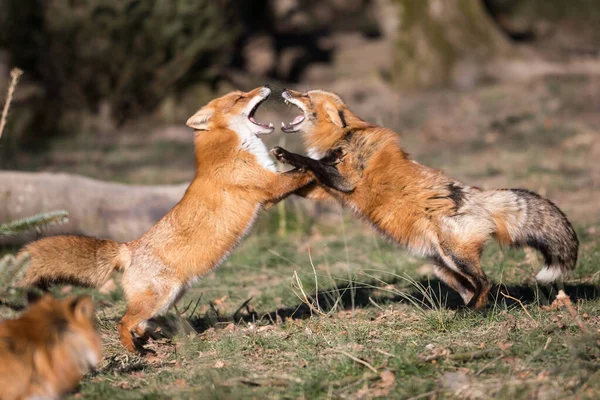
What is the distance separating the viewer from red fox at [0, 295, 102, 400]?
4.03 metres

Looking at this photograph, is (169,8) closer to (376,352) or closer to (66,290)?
(66,290)

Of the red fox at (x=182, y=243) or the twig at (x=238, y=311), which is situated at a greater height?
the red fox at (x=182, y=243)

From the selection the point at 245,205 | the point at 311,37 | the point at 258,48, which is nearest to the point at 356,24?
the point at 311,37

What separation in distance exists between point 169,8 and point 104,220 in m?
8.83

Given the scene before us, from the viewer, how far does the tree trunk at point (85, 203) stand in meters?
9.11

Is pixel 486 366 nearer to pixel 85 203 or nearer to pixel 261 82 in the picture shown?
A: pixel 85 203

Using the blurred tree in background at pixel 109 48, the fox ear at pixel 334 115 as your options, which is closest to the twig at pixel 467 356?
the fox ear at pixel 334 115

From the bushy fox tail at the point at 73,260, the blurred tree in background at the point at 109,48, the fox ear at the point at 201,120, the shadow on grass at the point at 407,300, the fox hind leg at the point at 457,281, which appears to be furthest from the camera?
the blurred tree in background at the point at 109,48

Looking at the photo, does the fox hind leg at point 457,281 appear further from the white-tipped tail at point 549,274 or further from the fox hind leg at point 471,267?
the white-tipped tail at point 549,274

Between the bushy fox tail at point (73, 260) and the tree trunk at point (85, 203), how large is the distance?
3.40 metres

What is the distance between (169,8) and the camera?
1677cm

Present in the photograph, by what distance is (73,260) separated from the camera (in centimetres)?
570

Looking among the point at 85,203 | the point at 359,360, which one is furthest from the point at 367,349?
the point at 85,203

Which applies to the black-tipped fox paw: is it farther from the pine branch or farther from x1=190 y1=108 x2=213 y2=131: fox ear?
the pine branch
